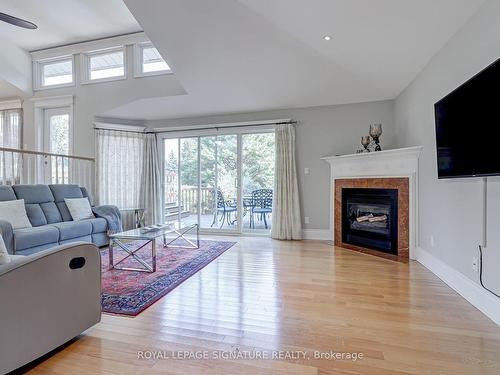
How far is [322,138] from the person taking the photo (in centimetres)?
506

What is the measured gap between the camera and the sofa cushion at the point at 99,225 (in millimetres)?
→ 4223

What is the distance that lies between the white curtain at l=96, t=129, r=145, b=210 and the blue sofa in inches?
29.4

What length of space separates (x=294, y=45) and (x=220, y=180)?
2.92 m

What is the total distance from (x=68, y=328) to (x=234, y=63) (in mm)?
3580

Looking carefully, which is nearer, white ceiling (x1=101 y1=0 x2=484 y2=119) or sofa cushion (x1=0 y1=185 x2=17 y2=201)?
white ceiling (x1=101 y1=0 x2=484 y2=119)

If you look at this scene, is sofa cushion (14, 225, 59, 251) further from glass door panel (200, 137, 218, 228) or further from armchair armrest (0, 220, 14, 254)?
glass door panel (200, 137, 218, 228)

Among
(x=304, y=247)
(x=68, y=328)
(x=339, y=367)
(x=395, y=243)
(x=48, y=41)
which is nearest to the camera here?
(x=339, y=367)

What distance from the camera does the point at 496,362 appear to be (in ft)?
5.21

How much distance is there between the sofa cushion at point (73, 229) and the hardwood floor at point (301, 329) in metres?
1.98

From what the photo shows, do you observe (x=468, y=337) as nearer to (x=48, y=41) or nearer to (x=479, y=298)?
(x=479, y=298)

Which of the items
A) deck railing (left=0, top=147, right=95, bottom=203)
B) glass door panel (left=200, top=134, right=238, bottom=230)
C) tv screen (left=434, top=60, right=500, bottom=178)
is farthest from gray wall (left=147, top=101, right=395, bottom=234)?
deck railing (left=0, top=147, right=95, bottom=203)

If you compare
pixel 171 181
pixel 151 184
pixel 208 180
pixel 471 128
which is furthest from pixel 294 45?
pixel 151 184

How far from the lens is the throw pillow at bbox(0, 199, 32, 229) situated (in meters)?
3.42

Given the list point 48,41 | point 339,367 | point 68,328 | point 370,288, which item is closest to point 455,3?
point 370,288
